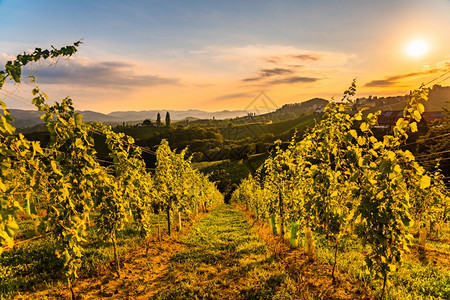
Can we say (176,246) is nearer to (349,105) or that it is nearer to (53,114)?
(53,114)

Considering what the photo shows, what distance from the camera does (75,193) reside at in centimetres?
597

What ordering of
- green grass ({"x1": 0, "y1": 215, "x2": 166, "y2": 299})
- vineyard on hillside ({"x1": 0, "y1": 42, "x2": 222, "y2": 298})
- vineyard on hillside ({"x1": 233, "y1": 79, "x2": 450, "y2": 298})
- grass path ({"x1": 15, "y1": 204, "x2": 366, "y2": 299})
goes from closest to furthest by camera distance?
vineyard on hillside ({"x1": 0, "y1": 42, "x2": 222, "y2": 298})
vineyard on hillside ({"x1": 233, "y1": 79, "x2": 450, "y2": 298})
grass path ({"x1": 15, "y1": 204, "x2": 366, "y2": 299})
green grass ({"x1": 0, "y1": 215, "x2": 166, "y2": 299})

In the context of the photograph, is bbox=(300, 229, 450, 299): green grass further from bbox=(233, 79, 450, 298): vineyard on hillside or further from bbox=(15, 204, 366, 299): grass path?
bbox=(15, 204, 366, 299): grass path

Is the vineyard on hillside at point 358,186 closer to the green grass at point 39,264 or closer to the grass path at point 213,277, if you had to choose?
the grass path at point 213,277

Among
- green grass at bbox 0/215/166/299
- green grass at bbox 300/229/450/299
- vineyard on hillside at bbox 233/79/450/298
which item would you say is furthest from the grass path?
vineyard on hillside at bbox 233/79/450/298

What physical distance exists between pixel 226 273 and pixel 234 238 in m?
4.49

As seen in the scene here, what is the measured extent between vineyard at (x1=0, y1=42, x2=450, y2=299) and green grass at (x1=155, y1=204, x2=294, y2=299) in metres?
0.05

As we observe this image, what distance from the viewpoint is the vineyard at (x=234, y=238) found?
494 centimetres

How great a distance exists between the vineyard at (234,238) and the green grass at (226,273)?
5cm

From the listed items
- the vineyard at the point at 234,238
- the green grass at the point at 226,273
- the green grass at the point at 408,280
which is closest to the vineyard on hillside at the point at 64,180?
the vineyard at the point at 234,238

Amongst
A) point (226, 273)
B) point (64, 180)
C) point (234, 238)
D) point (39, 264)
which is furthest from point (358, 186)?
point (39, 264)

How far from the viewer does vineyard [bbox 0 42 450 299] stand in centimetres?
494

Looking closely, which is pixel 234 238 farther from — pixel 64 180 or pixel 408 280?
pixel 64 180

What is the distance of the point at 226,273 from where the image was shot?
316 inches
